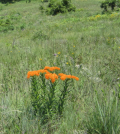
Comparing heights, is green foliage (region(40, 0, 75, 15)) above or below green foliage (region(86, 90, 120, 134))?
above

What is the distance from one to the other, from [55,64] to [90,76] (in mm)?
994

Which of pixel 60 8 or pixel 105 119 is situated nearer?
pixel 105 119

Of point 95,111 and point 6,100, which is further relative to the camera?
point 6,100

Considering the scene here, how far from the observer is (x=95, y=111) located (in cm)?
157

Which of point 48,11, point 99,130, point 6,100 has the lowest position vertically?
point 99,130

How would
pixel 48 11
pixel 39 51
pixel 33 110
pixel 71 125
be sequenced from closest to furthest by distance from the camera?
pixel 71 125, pixel 33 110, pixel 39 51, pixel 48 11

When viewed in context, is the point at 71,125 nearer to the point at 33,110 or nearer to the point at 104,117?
the point at 104,117

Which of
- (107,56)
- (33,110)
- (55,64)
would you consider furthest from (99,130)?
(107,56)

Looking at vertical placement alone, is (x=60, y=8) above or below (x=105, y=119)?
above

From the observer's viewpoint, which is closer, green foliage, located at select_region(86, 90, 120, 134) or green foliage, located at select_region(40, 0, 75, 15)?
green foliage, located at select_region(86, 90, 120, 134)

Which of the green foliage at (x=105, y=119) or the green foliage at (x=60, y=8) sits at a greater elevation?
the green foliage at (x=60, y=8)

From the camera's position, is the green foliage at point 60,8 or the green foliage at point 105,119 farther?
the green foliage at point 60,8

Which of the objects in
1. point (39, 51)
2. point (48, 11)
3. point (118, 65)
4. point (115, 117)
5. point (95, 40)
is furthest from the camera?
point (48, 11)

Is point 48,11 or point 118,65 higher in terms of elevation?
point 48,11
